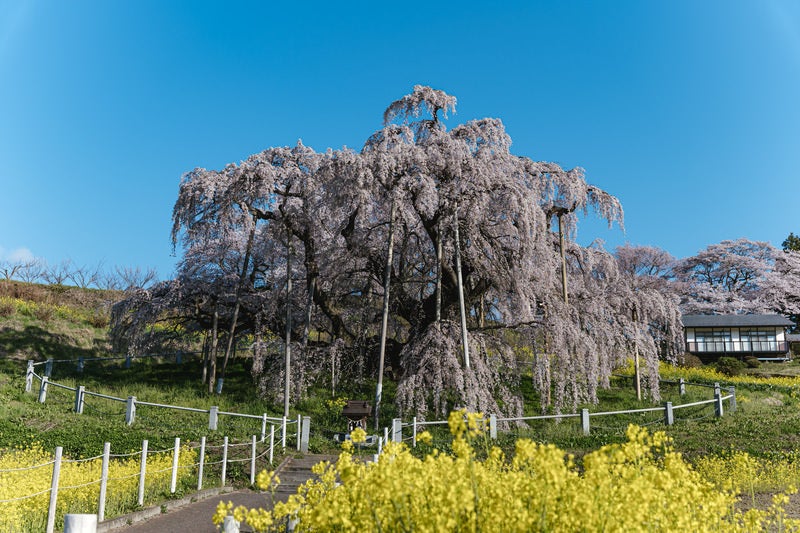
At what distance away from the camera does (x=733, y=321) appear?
41.9 metres

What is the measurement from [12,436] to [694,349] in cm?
4044

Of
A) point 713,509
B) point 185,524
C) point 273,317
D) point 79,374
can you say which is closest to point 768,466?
point 713,509

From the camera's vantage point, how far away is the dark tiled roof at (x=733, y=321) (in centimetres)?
4147

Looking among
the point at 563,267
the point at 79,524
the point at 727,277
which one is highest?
the point at 727,277

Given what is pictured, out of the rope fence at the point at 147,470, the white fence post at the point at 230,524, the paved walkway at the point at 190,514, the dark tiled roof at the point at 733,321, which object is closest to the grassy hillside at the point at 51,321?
the rope fence at the point at 147,470

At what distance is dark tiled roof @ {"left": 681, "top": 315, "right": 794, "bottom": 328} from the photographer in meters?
41.5

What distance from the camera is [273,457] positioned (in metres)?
15.9

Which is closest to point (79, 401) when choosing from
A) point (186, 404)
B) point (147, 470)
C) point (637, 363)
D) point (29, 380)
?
point (186, 404)

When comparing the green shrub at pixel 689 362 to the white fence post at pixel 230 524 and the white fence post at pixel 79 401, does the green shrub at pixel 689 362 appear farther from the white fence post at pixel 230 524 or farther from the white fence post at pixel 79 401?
the white fence post at pixel 230 524

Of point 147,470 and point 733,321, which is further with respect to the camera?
point 733,321

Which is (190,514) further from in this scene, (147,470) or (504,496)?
(504,496)

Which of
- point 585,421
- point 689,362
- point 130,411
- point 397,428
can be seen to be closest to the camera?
point 397,428

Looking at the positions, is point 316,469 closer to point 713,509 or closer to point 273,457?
point 713,509

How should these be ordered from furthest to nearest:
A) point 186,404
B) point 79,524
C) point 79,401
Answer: point 186,404 → point 79,401 → point 79,524
